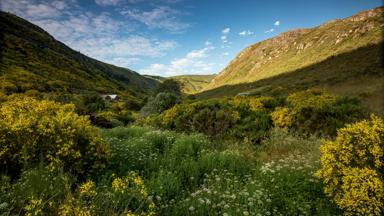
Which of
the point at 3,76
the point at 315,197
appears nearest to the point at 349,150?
the point at 315,197

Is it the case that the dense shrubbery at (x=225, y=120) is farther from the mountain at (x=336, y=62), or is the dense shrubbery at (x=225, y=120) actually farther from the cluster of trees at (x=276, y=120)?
the mountain at (x=336, y=62)

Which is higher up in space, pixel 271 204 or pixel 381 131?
pixel 381 131

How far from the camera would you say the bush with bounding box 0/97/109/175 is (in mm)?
4617

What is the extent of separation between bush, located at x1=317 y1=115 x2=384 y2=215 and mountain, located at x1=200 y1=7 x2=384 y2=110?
2221cm

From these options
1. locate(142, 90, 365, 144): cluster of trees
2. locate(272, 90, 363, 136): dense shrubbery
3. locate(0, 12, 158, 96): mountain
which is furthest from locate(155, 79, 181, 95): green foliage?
locate(272, 90, 363, 136): dense shrubbery

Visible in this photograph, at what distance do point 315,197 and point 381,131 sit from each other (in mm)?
1508

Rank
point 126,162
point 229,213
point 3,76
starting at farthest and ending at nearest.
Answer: point 3,76
point 126,162
point 229,213

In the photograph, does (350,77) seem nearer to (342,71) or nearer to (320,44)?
(342,71)

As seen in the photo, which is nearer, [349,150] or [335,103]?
[349,150]

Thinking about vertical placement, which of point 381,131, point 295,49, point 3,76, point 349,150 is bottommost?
point 349,150

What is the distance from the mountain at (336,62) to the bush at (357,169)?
22214 mm

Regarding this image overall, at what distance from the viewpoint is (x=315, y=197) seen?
4.29 m

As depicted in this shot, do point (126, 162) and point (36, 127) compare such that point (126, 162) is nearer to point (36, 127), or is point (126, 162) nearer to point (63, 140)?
point (63, 140)

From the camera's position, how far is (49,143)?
4844 mm
